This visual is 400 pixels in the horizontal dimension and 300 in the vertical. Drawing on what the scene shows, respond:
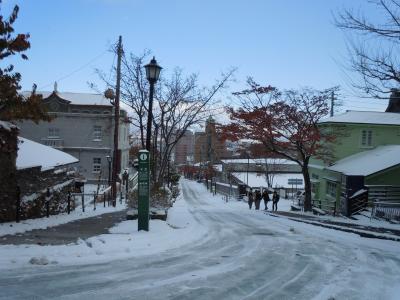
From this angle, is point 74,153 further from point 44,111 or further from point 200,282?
point 200,282

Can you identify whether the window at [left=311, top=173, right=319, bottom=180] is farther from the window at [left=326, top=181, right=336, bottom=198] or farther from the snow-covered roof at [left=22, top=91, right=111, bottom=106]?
the snow-covered roof at [left=22, top=91, right=111, bottom=106]

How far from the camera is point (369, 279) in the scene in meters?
8.23

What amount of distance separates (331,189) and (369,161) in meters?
4.97

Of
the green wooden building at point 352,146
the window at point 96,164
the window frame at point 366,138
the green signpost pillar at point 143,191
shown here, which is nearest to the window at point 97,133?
the window at point 96,164

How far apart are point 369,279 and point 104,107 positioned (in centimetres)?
4707

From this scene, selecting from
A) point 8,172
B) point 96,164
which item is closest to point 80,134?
point 96,164

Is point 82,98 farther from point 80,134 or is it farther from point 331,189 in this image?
point 331,189

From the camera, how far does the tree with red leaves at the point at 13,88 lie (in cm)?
1138

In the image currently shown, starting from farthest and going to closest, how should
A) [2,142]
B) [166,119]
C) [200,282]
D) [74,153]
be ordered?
[74,153]
[166,119]
[2,142]
[200,282]

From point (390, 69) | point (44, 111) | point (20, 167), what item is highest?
point (390, 69)

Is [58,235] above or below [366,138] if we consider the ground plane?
below

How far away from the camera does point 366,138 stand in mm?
35000

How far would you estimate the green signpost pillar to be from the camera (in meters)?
11.9

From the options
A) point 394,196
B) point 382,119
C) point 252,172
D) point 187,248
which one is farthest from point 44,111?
point 252,172
